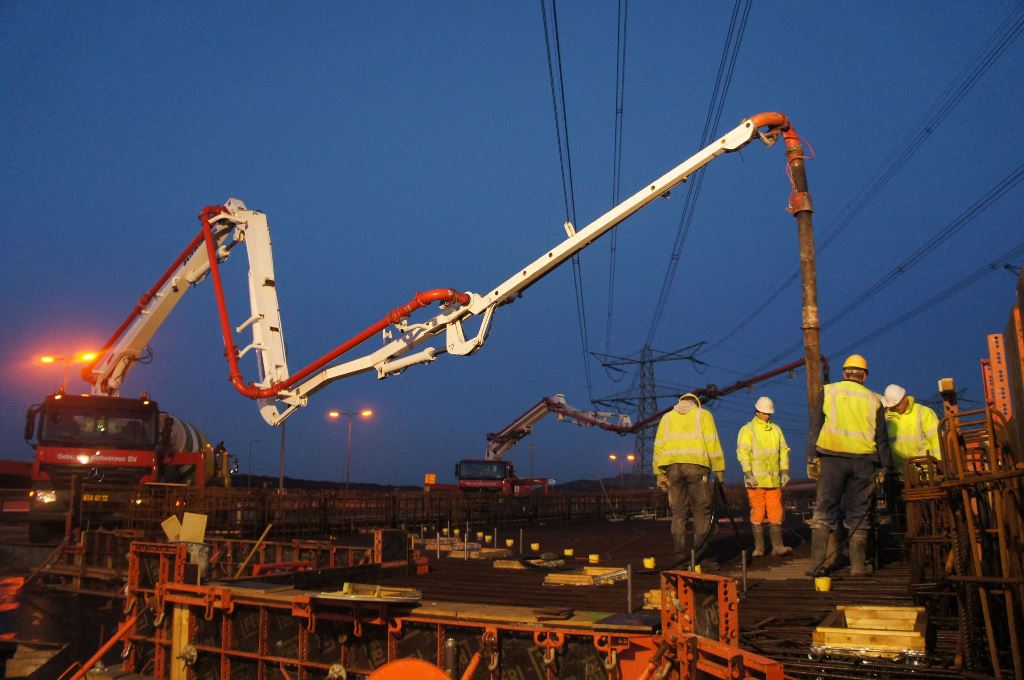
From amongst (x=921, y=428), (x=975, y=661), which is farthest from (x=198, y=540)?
(x=921, y=428)

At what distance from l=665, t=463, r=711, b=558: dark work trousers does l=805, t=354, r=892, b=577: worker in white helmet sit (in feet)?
3.97

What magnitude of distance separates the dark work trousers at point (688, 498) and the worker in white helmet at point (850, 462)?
1.21 meters

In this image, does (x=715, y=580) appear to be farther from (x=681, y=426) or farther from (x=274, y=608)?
(x=681, y=426)

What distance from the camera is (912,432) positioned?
9820mm

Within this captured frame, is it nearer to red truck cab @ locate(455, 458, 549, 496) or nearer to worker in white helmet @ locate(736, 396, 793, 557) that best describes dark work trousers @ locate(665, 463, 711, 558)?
worker in white helmet @ locate(736, 396, 793, 557)

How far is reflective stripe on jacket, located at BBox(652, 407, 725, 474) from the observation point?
29.6 ft

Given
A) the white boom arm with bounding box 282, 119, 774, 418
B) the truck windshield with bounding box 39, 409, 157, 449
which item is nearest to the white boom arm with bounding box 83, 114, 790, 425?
the white boom arm with bounding box 282, 119, 774, 418

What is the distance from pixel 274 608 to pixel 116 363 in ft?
57.8

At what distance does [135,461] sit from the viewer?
17.9 metres

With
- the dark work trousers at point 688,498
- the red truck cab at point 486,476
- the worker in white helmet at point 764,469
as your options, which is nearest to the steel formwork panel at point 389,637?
the dark work trousers at point 688,498

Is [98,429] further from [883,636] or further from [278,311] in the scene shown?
[883,636]

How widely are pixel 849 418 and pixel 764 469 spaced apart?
91.8 inches

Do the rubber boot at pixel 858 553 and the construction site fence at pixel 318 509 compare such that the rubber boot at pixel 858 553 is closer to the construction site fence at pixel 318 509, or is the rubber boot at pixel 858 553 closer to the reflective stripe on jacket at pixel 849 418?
the reflective stripe on jacket at pixel 849 418

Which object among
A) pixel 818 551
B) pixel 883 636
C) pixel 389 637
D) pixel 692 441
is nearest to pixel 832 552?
pixel 818 551
